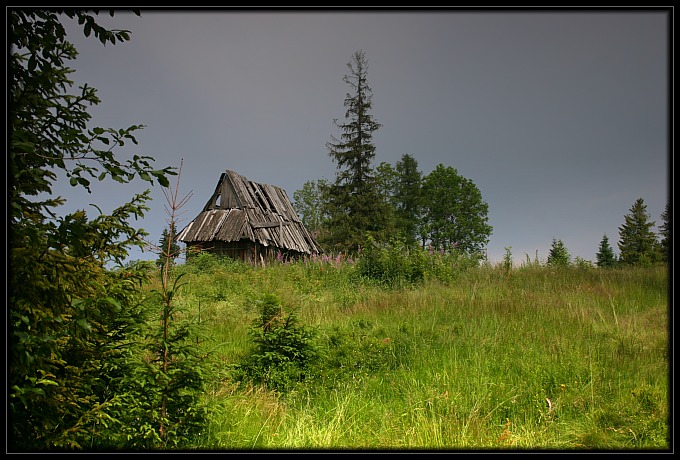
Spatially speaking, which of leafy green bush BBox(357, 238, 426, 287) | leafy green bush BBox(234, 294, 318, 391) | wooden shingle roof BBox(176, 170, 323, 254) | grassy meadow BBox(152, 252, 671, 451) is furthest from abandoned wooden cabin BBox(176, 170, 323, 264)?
leafy green bush BBox(234, 294, 318, 391)

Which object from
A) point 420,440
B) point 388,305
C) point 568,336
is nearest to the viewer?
point 420,440

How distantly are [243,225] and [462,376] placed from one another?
16.6m

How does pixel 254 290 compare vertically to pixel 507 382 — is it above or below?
above

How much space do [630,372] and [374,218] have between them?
2575cm

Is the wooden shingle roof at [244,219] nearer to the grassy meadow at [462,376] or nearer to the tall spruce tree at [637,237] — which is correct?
the grassy meadow at [462,376]

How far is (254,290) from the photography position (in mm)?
11305

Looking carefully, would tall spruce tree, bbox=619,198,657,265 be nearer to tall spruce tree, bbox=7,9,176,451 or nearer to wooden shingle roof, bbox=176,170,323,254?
wooden shingle roof, bbox=176,170,323,254

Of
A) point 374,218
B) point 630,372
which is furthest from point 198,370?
point 374,218

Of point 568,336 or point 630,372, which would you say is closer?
point 630,372

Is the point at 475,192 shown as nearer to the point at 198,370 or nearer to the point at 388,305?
the point at 388,305

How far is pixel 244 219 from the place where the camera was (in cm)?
2028

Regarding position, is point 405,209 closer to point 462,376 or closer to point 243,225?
point 243,225

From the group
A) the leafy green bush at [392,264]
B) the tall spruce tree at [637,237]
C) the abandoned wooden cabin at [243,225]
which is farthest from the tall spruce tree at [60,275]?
the tall spruce tree at [637,237]
